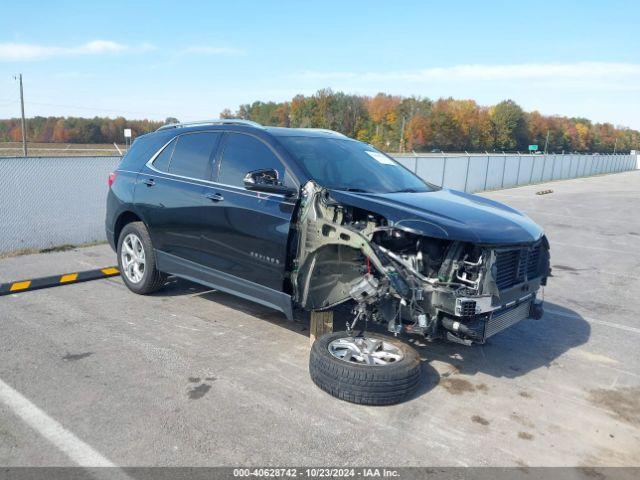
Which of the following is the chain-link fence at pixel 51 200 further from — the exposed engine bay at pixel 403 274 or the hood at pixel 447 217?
the hood at pixel 447 217

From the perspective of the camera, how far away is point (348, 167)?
16.3 ft

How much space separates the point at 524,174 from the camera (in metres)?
28.0

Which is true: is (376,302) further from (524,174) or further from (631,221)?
(524,174)

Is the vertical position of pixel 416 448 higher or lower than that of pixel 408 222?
lower

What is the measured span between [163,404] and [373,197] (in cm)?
219

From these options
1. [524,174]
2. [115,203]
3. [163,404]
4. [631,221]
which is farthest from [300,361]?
[524,174]

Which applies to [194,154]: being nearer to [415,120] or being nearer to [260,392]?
[260,392]

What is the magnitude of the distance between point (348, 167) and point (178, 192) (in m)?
1.74

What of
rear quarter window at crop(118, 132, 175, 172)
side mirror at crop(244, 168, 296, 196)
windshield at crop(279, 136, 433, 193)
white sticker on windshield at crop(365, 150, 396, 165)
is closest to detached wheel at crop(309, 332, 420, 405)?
side mirror at crop(244, 168, 296, 196)

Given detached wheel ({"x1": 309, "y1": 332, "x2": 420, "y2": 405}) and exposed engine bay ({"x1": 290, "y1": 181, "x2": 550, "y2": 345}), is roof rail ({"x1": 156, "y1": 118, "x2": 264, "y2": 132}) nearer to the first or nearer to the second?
exposed engine bay ({"x1": 290, "y1": 181, "x2": 550, "y2": 345})

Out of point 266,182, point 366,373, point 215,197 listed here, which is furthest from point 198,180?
point 366,373

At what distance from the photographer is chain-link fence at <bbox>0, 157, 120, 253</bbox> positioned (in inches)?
328

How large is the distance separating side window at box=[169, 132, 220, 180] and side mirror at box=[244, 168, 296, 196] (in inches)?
35.4

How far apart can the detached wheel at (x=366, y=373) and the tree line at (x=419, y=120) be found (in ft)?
224
